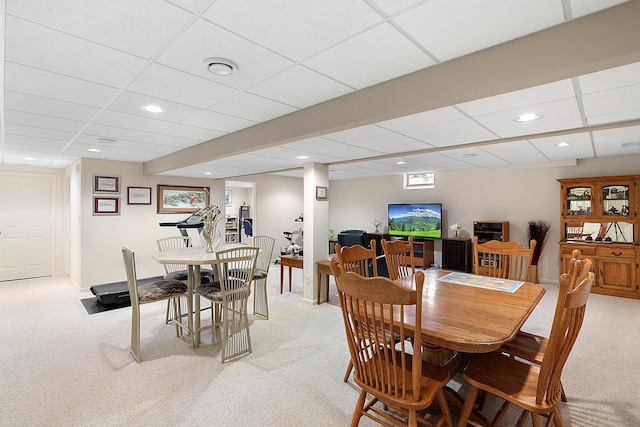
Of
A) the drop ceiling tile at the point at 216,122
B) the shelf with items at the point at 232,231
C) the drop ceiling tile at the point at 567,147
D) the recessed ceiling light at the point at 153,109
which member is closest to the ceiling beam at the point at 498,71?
the drop ceiling tile at the point at 216,122

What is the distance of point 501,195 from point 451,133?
3742mm

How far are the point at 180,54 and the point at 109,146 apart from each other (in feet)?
10.8

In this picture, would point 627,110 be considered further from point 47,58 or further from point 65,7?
point 47,58

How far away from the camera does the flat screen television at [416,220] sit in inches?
268

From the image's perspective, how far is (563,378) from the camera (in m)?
2.53

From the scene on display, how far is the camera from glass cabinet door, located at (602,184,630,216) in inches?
189

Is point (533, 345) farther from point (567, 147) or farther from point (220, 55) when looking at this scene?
point (567, 147)

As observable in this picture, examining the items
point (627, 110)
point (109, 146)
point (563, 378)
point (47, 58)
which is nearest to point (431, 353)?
point (563, 378)

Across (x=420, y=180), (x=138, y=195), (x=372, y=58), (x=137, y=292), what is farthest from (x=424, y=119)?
(x=138, y=195)

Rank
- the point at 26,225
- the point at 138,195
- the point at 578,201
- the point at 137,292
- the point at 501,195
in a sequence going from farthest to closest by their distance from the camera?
the point at 26,225, the point at 501,195, the point at 138,195, the point at 578,201, the point at 137,292

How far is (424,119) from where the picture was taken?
2639 mm

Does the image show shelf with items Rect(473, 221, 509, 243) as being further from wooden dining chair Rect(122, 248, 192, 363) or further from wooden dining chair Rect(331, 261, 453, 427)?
wooden dining chair Rect(122, 248, 192, 363)

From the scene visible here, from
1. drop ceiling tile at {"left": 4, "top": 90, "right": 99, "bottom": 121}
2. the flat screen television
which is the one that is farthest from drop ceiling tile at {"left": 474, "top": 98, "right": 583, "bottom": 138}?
the flat screen television

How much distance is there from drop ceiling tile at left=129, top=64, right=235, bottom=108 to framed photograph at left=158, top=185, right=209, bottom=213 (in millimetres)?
4262
